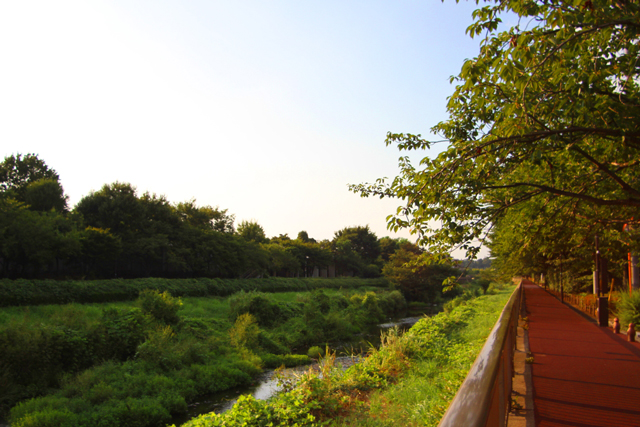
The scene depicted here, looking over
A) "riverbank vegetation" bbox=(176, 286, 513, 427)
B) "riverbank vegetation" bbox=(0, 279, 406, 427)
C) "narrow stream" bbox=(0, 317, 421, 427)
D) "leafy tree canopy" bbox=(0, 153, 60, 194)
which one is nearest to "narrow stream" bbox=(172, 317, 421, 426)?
"narrow stream" bbox=(0, 317, 421, 427)

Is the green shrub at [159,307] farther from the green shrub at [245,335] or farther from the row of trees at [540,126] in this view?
the row of trees at [540,126]

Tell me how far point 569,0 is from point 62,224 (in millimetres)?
35171

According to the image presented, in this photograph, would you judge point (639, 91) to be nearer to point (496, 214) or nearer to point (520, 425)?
point (496, 214)

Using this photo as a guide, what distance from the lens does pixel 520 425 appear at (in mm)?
4312

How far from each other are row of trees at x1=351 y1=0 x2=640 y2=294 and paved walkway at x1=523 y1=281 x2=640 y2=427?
7.76 ft

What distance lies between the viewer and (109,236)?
3353 cm

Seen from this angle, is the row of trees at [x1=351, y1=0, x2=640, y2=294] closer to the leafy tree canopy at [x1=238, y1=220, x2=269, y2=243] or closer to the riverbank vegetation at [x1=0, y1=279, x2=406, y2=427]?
the riverbank vegetation at [x1=0, y1=279, x2=406, y2=427]

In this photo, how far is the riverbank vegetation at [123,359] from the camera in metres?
13.2

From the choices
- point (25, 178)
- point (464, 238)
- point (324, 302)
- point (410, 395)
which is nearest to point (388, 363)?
point (410, 395)

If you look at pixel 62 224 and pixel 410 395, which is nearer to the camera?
pixel 410 395

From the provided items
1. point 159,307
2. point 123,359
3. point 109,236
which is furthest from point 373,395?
point 109,236

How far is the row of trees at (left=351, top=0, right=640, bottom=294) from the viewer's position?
15.5ft

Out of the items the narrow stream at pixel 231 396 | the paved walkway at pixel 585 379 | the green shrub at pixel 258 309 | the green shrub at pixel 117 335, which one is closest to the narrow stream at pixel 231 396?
the narrow stream at pixel 231 396

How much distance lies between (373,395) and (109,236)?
1214 inches
